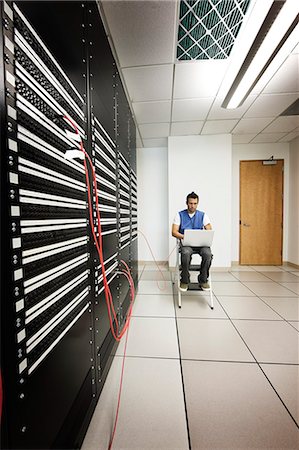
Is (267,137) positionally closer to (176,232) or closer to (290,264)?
(290,264)

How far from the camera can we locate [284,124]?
3508mm

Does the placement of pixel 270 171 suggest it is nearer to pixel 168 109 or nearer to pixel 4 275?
pixel 168 109

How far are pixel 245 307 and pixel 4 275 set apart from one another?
8.12 ft

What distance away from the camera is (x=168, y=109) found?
2.99 m

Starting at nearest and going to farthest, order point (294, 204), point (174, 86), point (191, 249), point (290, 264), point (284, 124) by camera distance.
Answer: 1. point (174, 86)
2. point (191, 249)
3. point (284, 124)
4. point (294, 204)
5. point (290, 264)

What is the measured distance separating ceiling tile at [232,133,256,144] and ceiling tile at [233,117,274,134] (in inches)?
5.9

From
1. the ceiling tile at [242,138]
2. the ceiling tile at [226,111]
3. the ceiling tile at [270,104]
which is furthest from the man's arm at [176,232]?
the ceiling tile at [242,138]

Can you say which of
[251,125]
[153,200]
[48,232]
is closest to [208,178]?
[251,125]

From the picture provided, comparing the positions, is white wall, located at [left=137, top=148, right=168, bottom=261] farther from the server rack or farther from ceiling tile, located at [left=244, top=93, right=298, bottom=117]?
the server rack

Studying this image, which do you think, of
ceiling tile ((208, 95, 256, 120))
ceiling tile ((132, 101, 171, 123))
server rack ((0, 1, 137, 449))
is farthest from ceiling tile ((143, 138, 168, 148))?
server rack ((0, 1, 137, 449))

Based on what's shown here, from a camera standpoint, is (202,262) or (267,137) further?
(267,137)

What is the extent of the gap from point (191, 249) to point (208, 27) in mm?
2098

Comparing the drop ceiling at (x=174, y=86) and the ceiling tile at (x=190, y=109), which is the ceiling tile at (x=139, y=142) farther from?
the ceiling tile at (x=190, y=109)

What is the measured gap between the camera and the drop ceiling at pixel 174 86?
160cm
